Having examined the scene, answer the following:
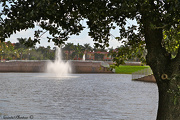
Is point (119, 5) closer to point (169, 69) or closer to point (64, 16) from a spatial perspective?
point (64, 16)

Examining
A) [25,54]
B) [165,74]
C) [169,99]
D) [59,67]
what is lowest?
[59,67]

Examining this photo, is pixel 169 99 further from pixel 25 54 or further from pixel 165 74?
pixel 25 54

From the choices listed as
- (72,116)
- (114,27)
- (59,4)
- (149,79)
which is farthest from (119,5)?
(149,79)

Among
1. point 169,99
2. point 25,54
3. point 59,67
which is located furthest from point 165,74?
point 25,54

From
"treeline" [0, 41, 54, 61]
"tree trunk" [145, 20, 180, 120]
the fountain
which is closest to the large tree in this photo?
"tree trunk" [145, 20, 180, 120]

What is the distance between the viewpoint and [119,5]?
9289 mm

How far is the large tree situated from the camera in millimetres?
9188

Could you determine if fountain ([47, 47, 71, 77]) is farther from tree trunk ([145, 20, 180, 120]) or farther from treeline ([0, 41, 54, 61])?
tree trunk ([145, 20, 180, 120])

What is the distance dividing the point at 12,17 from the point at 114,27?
3.77 meters

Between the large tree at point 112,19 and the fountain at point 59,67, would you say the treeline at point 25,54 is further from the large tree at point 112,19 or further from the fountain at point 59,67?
the large tree at point 112,19

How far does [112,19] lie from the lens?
11.5m

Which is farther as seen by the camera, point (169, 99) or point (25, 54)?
point (25, 54)

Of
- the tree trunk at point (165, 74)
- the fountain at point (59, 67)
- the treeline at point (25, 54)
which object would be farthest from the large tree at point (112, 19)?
the treeline at point (25, 54)

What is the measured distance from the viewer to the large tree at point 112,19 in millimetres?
9188
